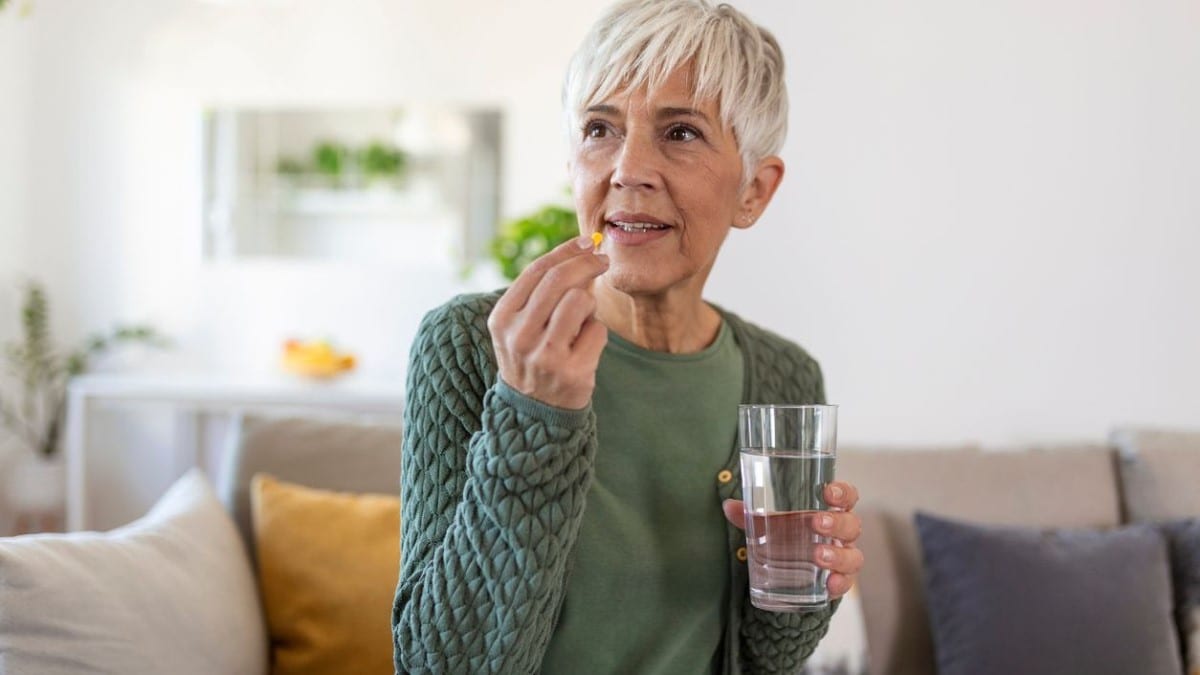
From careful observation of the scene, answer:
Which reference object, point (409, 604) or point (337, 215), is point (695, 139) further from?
point (337, 215)

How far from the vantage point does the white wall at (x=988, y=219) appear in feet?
9.31

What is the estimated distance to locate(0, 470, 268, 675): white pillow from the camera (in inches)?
59.8

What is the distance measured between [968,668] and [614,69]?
4.71ft

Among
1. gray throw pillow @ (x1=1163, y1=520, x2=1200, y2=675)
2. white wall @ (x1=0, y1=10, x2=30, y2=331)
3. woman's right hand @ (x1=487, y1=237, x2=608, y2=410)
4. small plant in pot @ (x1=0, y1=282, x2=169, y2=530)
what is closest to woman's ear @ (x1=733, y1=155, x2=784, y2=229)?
woman's right hand @ (x1=487, y1=237, x2=608, y2=410)

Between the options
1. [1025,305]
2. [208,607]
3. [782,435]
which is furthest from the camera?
[1025,305]

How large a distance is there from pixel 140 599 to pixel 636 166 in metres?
1.04

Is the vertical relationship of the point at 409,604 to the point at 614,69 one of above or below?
below

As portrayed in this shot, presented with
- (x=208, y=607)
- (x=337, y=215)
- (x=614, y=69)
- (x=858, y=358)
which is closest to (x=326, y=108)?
(x=337, y=215)

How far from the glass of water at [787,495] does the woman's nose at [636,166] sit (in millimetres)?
259

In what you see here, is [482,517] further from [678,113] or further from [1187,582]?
[1187,582]

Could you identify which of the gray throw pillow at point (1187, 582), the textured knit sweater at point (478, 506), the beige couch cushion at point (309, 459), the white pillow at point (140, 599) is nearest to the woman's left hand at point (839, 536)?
the textured knit sweater at point (478, 506)

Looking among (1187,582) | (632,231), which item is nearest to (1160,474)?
(1187,582)

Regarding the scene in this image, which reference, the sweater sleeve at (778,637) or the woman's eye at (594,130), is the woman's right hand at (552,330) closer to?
the woman's eye at (594,130)

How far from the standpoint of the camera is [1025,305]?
2.88 m
